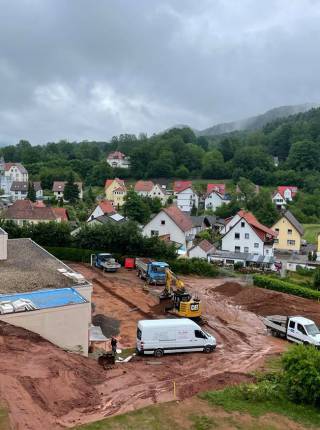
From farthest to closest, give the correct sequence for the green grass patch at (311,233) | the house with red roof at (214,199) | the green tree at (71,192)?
the green tree at (71,192) < the house with red roof at (214,199) < the green grass patch at (311,233)

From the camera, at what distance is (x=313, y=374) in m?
14.3

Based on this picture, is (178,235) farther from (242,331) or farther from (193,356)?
(193,356)

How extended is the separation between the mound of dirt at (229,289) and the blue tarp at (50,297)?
1590cm

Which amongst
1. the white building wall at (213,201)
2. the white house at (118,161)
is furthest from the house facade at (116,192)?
the white house at (118,161)

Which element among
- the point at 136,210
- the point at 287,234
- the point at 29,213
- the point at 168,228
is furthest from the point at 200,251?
the point at 29,213

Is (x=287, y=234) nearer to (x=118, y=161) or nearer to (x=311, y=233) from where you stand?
(x=311, y=233)

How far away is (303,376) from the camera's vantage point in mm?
14414

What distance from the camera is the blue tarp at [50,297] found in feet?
67.4

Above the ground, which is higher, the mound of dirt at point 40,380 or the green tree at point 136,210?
the green tree at point 136,210

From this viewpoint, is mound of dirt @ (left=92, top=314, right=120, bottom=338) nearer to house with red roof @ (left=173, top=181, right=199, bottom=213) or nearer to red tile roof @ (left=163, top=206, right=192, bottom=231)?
red tile roof @ (left=163, top=206, right=192, bottom=231)

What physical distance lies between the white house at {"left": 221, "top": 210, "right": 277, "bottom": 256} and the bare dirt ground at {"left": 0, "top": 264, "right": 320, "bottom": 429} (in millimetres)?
17835

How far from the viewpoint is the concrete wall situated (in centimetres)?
1973

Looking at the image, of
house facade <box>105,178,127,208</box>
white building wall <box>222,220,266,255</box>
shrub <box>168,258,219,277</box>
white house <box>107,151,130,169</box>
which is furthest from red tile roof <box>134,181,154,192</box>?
shrub <box>168,258,219,277</box>

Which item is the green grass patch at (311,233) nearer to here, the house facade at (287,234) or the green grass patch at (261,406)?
the house facade at (287,234)
